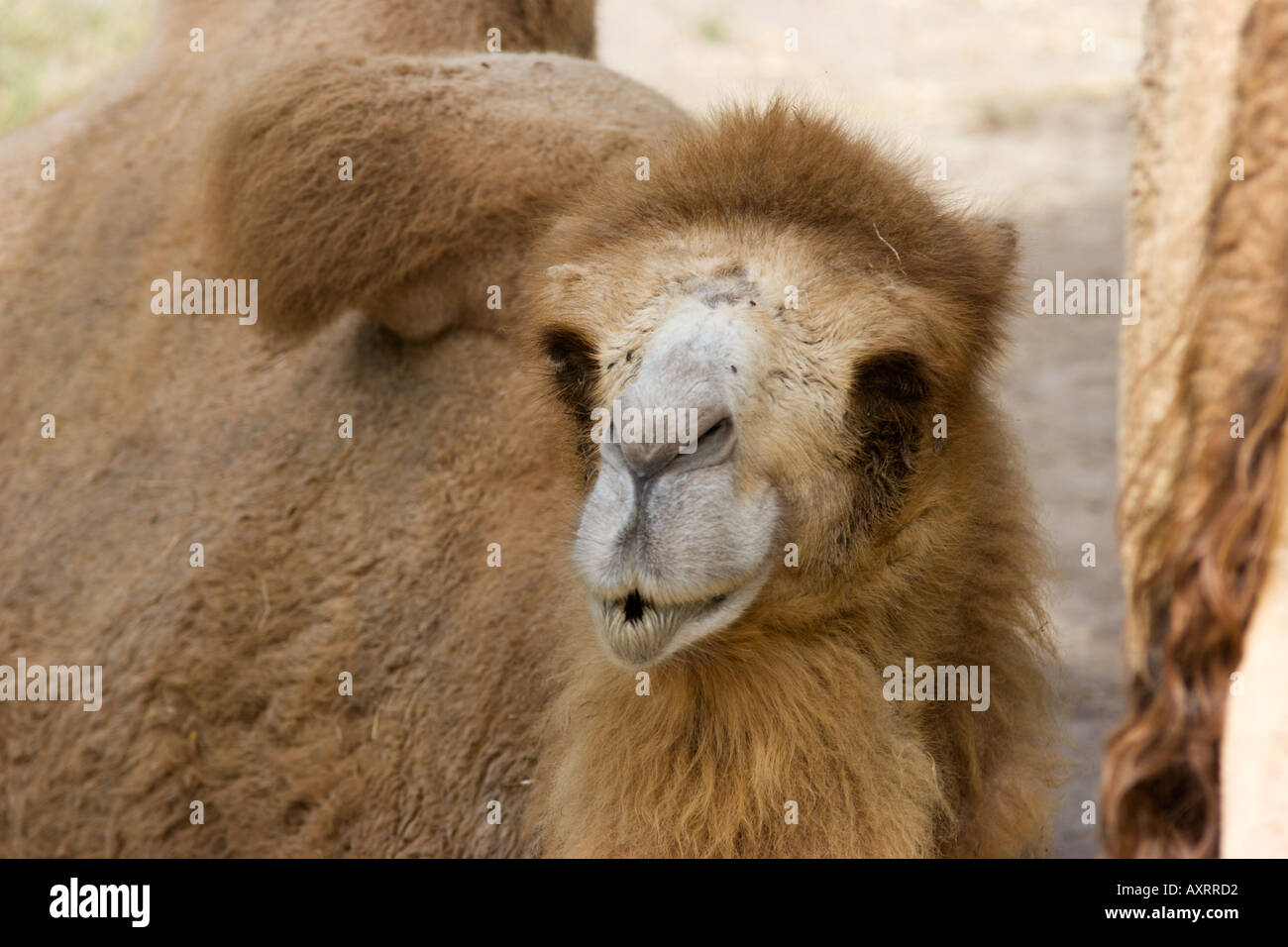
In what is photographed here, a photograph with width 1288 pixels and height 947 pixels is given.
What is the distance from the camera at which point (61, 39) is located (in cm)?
1116

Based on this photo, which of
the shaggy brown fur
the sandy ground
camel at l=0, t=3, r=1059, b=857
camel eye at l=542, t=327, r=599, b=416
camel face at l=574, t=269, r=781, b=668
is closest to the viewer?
camel face at l=574, t=269, r=781, b=668

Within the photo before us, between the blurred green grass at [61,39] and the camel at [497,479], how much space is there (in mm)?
5791

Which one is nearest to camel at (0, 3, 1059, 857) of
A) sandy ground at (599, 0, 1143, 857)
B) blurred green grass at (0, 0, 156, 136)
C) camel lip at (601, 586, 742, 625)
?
camel lip at (601, 586, 742, 625)

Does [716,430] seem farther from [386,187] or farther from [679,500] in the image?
[386,187]

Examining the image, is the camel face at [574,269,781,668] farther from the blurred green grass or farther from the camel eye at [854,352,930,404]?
the blurred green grass

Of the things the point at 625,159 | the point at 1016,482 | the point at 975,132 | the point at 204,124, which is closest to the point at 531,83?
the point at 625,159

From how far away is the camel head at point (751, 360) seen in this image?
2.42 m

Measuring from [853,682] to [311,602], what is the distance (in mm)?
1493

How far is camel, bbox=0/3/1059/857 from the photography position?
104 inches

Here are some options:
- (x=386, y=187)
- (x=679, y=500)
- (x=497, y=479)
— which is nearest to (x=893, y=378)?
(x=679, y=500)

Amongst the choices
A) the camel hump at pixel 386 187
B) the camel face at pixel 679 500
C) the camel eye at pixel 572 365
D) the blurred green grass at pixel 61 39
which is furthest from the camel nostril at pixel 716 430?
the blurred green grass at pixel 61 39

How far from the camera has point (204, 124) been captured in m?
4.37

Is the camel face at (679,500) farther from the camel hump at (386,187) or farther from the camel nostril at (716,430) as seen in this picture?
the camel hump at (386,187)
